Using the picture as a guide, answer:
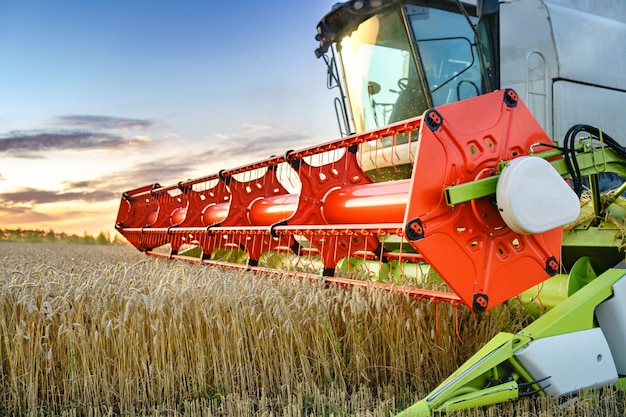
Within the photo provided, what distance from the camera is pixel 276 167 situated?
183 inches

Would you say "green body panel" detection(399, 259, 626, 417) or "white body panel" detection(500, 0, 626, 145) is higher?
"white body panel" detection(500, 0, 626, 145)

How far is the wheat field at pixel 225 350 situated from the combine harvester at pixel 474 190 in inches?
7.4

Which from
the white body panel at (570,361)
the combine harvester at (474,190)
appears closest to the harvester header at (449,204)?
the combine harvester at (474,190)

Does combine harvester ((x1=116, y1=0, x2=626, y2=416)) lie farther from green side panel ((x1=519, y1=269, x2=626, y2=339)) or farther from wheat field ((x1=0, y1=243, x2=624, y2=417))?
wheat field ((x1=0, y1=243, x2=624, y2=417))

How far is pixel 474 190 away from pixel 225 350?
136 cm

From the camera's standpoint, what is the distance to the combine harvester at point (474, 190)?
8.23 feet

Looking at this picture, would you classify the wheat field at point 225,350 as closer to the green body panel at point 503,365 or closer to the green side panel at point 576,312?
the green body panel at point 503,365

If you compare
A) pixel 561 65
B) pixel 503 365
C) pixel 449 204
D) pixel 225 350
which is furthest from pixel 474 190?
pixel 561 65

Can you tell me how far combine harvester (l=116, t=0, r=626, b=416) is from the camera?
2.51 m

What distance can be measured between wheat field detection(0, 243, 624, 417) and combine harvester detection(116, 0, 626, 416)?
0.19 m

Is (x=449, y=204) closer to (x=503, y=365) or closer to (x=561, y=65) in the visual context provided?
(x=503, y=365)

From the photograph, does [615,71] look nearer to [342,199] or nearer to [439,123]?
[342,199]

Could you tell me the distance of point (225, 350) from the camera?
2.96 m

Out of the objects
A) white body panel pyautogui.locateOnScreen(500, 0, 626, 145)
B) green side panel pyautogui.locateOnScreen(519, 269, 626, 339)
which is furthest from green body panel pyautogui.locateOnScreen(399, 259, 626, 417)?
white body panel pyautogui.locateOnScreen(500, 0, 626, 145)
